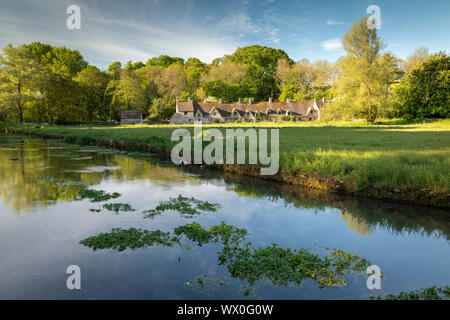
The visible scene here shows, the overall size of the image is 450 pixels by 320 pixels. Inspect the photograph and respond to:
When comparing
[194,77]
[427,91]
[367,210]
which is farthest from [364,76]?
[194,77]

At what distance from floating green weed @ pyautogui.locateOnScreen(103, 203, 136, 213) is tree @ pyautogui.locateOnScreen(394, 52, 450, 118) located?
51.9 metres

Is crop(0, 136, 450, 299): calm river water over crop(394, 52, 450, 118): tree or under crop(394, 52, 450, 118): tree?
under

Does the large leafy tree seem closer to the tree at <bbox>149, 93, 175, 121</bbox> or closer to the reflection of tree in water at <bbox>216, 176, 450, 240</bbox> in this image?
the tree at <bbox>149, 93, 175, 121</bbox>

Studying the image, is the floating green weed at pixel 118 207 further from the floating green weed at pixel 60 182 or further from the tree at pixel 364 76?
the tree at pixel 364 76

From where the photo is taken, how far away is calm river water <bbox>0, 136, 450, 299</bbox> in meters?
5.32

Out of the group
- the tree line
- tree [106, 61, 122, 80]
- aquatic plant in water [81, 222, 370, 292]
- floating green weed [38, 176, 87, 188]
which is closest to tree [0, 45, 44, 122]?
the tree line

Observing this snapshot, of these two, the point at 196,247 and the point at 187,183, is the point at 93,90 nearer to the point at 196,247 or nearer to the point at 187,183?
the point at 187,183

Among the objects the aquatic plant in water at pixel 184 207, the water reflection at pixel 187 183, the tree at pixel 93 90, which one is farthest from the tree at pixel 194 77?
the aquatic plant in water at pixel 184 207

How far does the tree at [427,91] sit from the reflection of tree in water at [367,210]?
149 ft

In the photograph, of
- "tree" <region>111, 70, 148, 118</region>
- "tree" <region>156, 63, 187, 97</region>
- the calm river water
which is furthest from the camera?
"tree" <region>156, 63, 187, 97</region>

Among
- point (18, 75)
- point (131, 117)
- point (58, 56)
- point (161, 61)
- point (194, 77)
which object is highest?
point (161, 61)

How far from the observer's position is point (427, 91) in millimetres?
46094

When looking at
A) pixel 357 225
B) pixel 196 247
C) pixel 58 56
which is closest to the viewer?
pixel 196 247

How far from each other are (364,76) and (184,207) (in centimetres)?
4756
